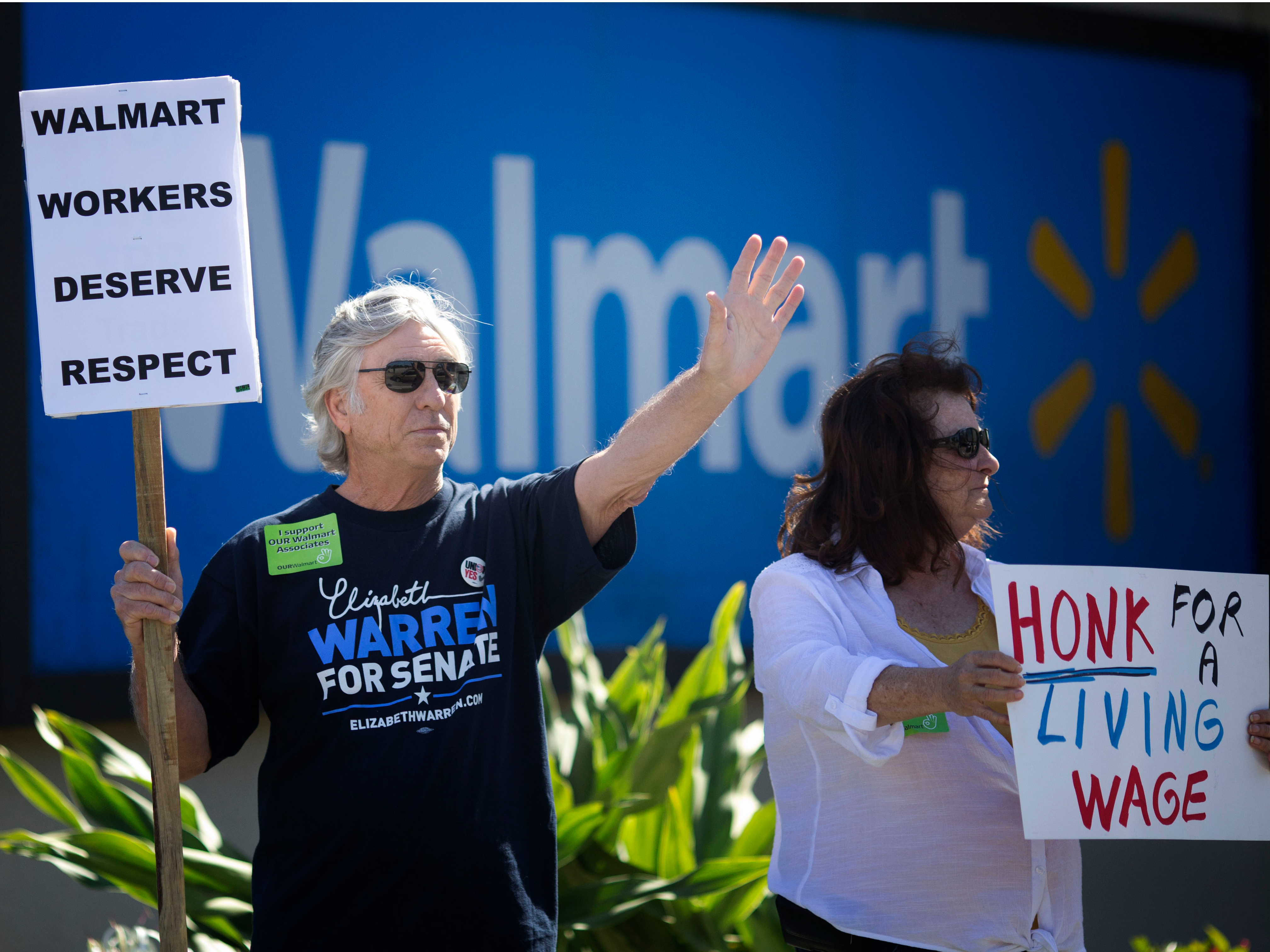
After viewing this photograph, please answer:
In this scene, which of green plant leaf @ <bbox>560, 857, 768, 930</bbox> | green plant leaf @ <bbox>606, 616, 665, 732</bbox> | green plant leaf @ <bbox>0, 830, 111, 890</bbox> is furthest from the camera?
green plant leaf @ <bbox>606, 616, 665, 732</bbox>

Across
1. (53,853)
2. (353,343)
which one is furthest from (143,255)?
(53,853)

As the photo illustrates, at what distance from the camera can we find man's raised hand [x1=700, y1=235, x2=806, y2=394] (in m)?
1.83

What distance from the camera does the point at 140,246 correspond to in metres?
1.90

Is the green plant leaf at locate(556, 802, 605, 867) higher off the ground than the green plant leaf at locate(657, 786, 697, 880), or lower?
higher

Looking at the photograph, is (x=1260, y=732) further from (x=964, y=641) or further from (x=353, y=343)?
(x=353, y=343)

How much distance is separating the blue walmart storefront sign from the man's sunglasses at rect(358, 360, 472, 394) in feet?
6.90

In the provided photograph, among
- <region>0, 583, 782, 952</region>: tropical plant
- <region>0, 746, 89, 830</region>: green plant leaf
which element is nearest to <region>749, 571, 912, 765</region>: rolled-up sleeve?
<region>0, 583, 782, 952</region>: tropical plant

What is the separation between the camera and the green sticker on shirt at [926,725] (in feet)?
6.07

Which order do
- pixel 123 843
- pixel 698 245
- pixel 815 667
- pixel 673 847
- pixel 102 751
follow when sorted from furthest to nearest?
pixel 698 245
pixel 673 847
pixel 102 751
pixel 123 843
pixel 815 667

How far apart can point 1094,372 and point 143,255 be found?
4232 mm

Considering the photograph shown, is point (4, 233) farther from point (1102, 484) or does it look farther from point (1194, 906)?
point (1194, 906)

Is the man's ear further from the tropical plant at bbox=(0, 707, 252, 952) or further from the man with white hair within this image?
the tropical plant at bbox=(0, 707, 252, 952)

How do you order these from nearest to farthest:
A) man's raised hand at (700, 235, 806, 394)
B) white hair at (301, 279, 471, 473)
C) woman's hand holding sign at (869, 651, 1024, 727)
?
1. woman's hand holding sign at (869, 651, 1024, 727)
2. man's raised hand at (700, 235, 806, 394)
3. white hair at (301, 279, 471, 473)

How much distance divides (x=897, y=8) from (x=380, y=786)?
13.6ft
